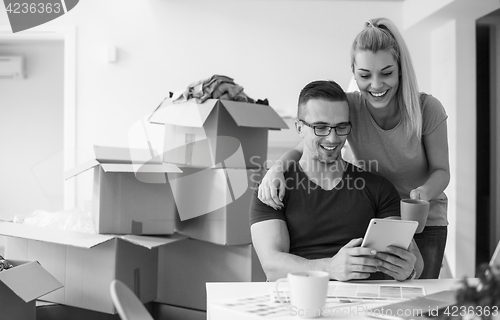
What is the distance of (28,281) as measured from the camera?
6.59ft

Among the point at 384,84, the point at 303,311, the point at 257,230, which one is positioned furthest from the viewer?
the point at 384,84

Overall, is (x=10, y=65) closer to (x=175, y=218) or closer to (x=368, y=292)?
(x=175, y=218)

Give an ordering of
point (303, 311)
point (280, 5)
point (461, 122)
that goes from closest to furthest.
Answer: point (303, 311)
point (461, 122)
point (280, 5)

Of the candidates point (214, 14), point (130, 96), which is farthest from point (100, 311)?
point (214, 14)

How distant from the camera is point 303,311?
105 centimetres

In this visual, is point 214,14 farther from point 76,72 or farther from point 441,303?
point 441,303

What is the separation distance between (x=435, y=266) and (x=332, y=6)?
2.96m

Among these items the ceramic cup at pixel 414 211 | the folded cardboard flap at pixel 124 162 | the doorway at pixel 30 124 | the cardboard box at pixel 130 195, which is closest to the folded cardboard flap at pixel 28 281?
the cardboard box at pixel 130 195

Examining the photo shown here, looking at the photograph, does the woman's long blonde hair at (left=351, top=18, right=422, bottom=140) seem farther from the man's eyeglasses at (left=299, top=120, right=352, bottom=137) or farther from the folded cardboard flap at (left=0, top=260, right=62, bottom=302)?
the folded cardboard flap at (left=0, top=260, right=62, bottom=302)

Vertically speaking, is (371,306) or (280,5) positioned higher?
(280,5)

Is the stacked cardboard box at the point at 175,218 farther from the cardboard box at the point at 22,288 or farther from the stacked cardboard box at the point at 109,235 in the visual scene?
the cardboard box at the point at 22,288

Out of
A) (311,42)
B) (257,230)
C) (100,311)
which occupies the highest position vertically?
(311,42)

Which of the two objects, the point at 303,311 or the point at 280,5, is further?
the point at 280,5

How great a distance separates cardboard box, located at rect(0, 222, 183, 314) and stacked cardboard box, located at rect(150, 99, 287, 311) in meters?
0.16
